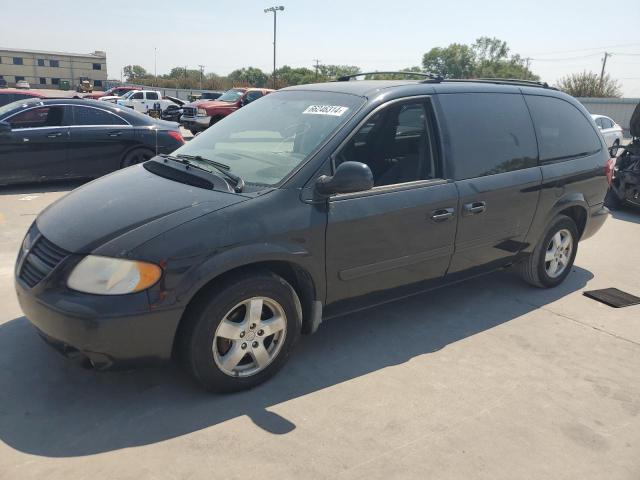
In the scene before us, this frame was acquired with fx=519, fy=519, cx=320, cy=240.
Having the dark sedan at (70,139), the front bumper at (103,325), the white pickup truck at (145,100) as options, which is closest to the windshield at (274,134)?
the front bumper at (103,325)

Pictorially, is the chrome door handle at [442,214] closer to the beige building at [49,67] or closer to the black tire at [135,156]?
the black tire at [135,156]

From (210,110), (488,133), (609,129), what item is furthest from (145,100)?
(488,133)

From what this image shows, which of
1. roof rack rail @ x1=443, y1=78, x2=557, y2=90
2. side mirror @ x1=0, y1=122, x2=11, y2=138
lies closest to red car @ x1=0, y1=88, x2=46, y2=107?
side mirror @ x1=0, y1=122, x2=11, y2=138

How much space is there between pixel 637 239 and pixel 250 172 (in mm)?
6275

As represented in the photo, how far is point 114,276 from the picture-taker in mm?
2600

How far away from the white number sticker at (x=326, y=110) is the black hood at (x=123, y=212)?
37.4 inches

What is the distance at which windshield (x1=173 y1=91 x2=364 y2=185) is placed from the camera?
10.8 ft

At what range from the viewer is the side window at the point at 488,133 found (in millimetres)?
3854

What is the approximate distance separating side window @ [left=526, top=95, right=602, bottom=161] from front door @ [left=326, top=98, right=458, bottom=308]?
1.33 metres

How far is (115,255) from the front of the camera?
2.63m

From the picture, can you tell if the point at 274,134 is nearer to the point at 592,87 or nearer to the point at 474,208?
the point at 474,208

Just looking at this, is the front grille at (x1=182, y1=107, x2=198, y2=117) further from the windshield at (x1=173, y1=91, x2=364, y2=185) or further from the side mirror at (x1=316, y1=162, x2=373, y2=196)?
the side mirror at (x1=316, y1=162, x2=373, y2=196)

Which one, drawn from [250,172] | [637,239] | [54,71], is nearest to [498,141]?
[250,172]

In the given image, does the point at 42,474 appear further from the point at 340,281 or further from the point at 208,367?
the point at 340,281
